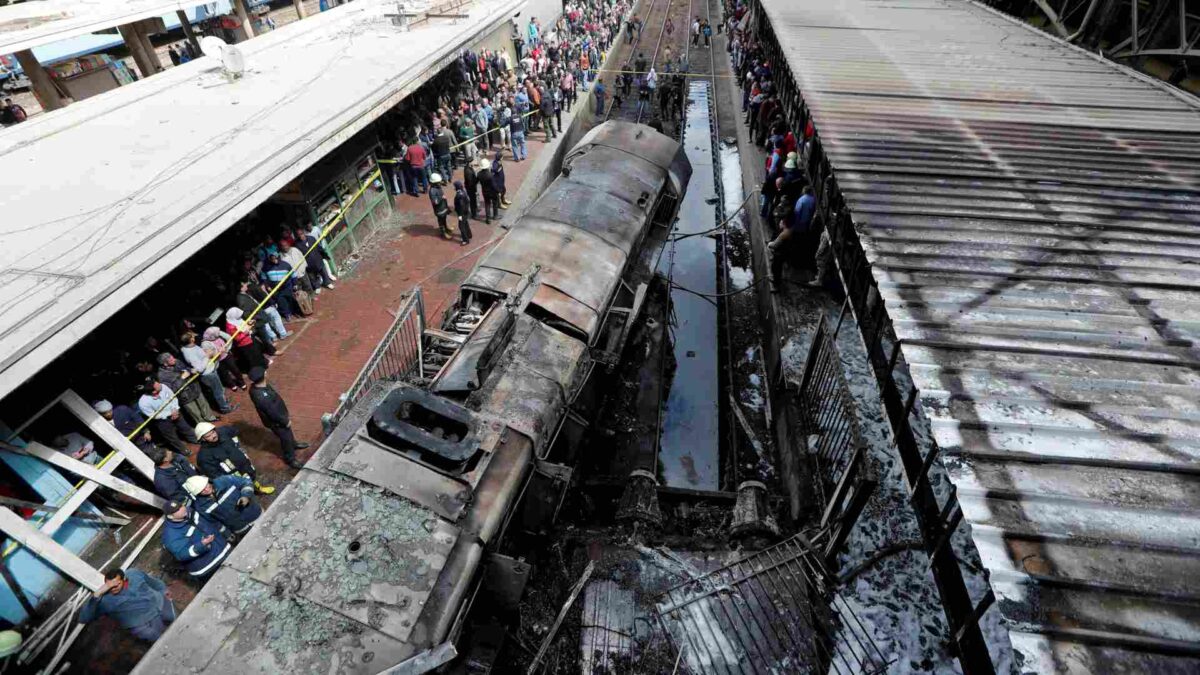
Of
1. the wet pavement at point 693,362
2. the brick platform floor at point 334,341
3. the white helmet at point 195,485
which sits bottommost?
the wet pavement at point 693,362

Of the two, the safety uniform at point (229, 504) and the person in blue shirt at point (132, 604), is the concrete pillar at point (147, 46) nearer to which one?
the safety uniform at point (229, 504)

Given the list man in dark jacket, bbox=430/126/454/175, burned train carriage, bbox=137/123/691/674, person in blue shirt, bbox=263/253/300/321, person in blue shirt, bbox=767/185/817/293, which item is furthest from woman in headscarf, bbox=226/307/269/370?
person in blue shirt, bbox=767/185/817/293

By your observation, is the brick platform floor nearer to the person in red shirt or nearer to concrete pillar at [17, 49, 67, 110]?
the person in red shirt

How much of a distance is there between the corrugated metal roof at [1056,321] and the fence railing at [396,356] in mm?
6092

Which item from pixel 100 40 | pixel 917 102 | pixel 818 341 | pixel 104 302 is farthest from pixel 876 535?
pixel 100 40

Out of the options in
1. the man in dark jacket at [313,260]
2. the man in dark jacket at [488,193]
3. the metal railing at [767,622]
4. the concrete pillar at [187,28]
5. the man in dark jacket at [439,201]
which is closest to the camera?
the metal railing at [767,622]

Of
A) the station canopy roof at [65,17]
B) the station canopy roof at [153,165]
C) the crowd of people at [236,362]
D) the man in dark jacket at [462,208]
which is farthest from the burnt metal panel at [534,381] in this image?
the station canopy roof at [65,17]

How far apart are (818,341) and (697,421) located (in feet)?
10.7

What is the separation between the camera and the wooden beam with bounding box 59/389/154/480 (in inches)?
273

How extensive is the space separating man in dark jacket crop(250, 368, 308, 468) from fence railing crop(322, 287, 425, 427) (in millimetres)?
646

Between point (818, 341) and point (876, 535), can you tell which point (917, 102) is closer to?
point (818, 341)

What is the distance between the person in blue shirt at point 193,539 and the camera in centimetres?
611

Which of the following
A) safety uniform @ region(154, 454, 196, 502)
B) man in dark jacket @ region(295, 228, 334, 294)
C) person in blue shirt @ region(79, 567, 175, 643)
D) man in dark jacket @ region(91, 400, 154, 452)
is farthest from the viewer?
man in dark jacket @ region(295, 228, 334, 294)

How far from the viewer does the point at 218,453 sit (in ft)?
23.3
